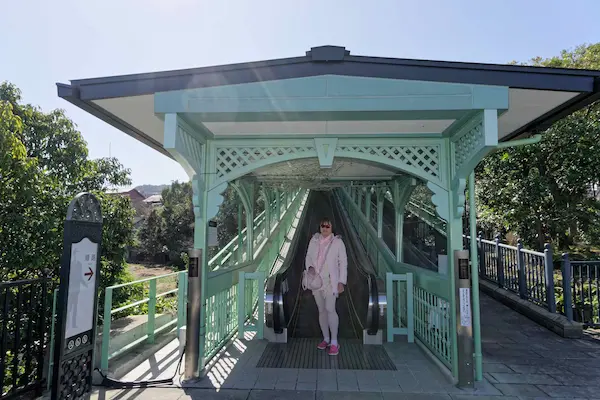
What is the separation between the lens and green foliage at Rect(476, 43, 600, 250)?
9820 millimetres

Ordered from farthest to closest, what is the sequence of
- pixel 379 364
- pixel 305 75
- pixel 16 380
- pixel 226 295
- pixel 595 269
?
1. pixel 595 269
2. pixel 226 295
3. pixel 379 364
4. pixel 305 75
5. pixel 16 380

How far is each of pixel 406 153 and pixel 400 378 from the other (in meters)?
2.57

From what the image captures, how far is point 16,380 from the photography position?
3.34 metres

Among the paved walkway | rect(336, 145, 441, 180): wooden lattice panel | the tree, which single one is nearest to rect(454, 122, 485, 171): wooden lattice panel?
rect(336, 145, 441, 180): wooden lattice panel

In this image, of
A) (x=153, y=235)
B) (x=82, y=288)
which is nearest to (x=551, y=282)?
(x=82, y=288)

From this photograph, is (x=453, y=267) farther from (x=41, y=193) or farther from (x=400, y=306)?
(x=41, y=193)

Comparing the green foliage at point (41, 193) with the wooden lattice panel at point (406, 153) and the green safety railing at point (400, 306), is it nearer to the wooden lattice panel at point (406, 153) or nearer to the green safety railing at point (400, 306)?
the wooden lattice panel at point (406, 153)

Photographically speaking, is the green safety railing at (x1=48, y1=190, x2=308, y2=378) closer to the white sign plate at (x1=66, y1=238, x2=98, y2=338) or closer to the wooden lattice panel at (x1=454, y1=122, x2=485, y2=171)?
the white sign plate at (x1=66, y1=238, x2=98, y2=338)

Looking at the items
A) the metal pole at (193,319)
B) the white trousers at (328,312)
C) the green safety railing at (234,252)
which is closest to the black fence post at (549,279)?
the white trousers at (328,312)

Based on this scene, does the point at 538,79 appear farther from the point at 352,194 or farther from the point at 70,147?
the point at 352,194

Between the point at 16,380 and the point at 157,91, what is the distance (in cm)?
301

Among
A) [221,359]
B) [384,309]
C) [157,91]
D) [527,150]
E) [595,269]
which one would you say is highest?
[527,150]

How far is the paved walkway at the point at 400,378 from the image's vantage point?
12.0 ft

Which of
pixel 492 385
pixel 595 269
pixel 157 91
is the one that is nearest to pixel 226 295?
pixel 157 91
